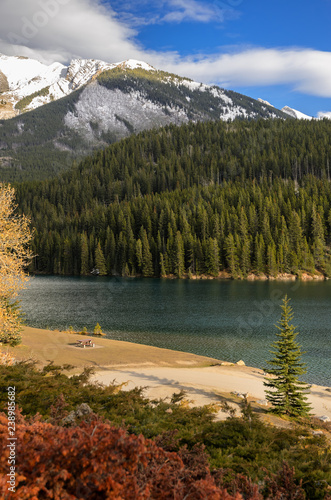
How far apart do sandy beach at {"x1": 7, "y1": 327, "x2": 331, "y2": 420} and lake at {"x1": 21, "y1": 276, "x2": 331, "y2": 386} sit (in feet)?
16.9

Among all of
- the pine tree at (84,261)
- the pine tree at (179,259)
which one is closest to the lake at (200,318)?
the pine tree at (179,259)

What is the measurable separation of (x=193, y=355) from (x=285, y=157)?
180m

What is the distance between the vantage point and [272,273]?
4574 inches

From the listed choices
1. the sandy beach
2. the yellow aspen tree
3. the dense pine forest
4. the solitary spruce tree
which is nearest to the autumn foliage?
the sandy beach

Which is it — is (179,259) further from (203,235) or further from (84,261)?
(84,261)

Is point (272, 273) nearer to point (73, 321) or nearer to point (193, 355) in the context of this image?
point (73, 321)

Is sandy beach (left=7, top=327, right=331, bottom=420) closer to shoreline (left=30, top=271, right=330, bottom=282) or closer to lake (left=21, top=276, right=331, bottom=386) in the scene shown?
lake (left=21, top=276, right=331, bottom=386)

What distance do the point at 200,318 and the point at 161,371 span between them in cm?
2703

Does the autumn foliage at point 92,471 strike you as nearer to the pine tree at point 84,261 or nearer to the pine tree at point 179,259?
the pine tree at point 179,259

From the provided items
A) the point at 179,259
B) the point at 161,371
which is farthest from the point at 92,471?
the point at 179,259

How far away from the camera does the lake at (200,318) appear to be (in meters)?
36.6

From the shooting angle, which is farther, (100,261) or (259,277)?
(100,261)

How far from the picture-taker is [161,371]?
84.3 feet

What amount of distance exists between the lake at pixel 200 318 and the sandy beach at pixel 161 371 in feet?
16.9
